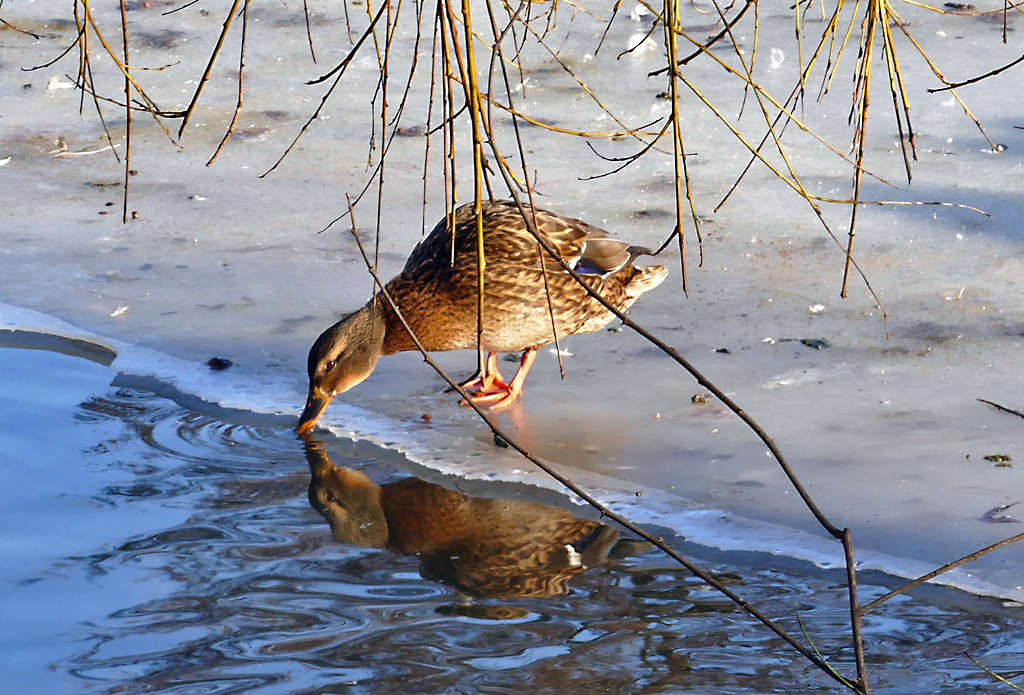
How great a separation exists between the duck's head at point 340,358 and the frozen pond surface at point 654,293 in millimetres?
127

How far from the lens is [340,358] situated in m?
3.71

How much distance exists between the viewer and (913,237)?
16.6ft

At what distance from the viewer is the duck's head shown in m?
3.63

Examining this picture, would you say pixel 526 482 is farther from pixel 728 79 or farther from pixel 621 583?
pixel 728 79

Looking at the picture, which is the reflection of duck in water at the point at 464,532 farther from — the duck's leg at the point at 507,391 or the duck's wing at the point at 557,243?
the duck's wing at the point at 557,243

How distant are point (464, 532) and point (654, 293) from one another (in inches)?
76.1

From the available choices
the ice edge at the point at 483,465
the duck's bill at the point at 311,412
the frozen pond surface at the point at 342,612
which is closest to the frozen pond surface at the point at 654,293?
the ice edge at the point at 483,465

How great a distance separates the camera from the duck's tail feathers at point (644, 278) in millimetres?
4191

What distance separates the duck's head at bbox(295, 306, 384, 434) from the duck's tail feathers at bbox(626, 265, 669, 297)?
0.95 m

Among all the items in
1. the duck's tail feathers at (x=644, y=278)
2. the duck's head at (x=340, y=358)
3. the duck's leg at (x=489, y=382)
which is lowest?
the duck's leg at (x=489, y=382)

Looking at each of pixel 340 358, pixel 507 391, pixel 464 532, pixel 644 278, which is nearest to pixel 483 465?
pixel 464 532

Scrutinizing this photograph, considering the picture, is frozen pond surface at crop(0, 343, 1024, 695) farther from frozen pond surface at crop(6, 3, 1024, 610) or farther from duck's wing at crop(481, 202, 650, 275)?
duck's wing at crop(481, 202, 650, 275)

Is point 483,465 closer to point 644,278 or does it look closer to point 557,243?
point 557,243

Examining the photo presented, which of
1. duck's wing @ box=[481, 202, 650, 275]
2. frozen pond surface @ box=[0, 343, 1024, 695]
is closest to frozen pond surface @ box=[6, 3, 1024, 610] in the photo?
frozen pond surface @ box=[0, 343, 1024, 695]
